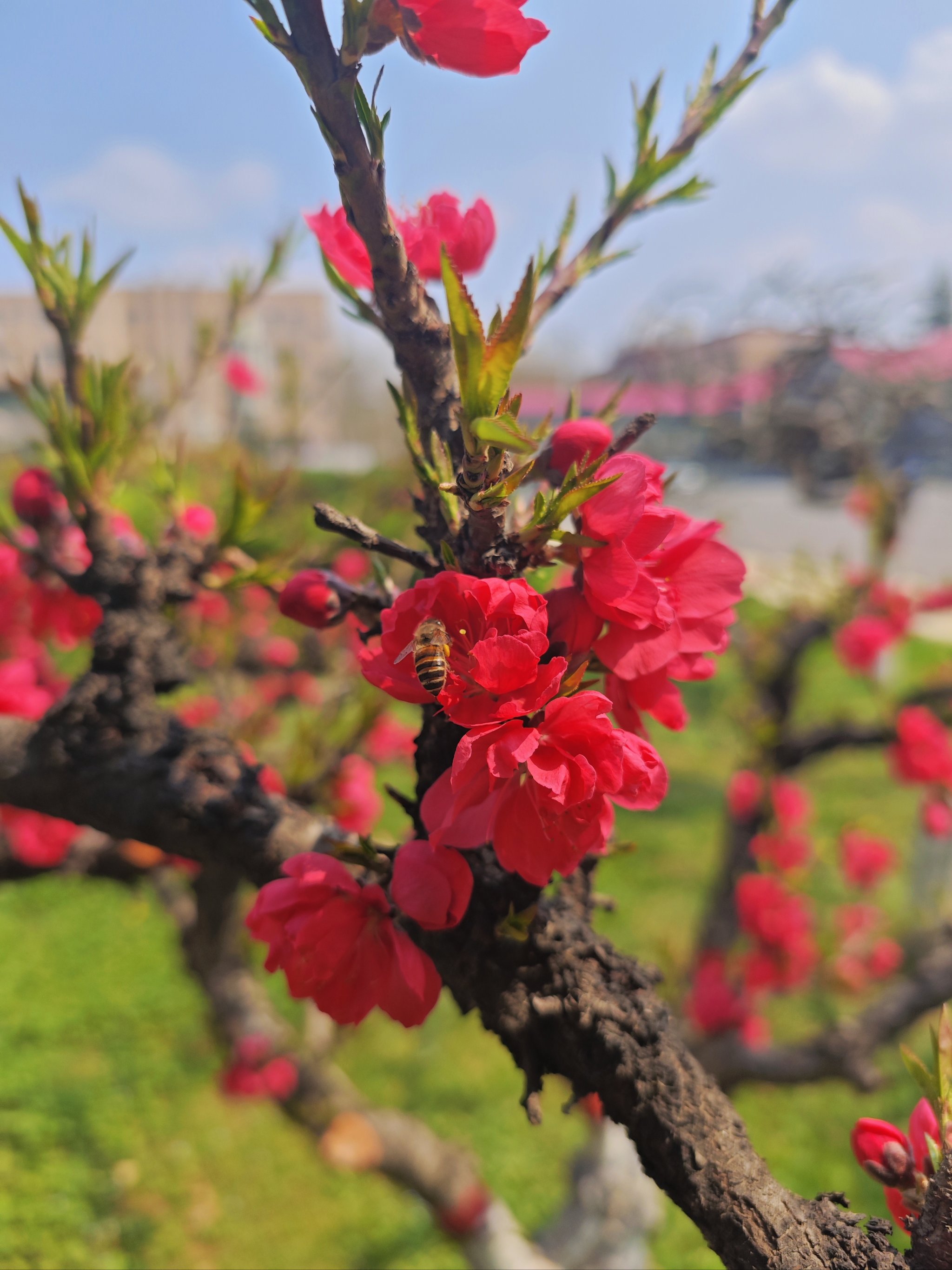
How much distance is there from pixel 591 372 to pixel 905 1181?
8345 mm

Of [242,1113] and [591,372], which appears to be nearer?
[242,1113]

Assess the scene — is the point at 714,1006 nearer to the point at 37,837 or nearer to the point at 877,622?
the point at 877,622

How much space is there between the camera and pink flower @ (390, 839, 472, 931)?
0.53m

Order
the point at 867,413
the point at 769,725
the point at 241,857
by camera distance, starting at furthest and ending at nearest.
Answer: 1. the point at 867,413
2. the point at 769,725
3. the point at 241,857

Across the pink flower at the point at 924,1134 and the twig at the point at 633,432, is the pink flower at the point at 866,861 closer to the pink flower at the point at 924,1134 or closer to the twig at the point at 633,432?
the pink flower at the point at 924,1134

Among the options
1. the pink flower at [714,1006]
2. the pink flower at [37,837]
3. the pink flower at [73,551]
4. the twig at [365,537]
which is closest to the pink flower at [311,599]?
the twig at [365,537]

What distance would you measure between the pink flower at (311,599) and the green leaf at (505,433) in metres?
0.27

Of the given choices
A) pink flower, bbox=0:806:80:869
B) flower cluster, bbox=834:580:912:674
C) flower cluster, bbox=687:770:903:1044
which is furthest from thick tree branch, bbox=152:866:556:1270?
flower cluster, bbox=834:580:912:674

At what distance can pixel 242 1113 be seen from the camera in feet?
10.1

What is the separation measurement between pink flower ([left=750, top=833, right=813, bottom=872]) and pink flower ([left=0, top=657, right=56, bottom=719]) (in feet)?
7.77

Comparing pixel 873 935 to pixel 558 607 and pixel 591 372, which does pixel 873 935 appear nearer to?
pixel 558 607

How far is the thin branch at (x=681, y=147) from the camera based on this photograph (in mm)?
769

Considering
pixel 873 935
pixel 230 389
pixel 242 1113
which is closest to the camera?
pixel 242 1113

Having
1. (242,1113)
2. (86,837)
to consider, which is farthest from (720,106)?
(242,1113)
